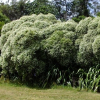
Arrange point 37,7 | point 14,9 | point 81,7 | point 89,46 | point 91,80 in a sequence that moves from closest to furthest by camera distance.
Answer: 1. point 91,80
2. point 89,46
3. point 37,7
4. point 81,7
5. point 14,9

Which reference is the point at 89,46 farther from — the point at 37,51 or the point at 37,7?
the point at 37,7

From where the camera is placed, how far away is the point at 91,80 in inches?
307

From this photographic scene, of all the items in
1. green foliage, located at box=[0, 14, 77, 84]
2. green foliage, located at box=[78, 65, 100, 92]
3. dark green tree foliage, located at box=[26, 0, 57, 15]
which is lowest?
green foliage, located at box=[78, 65, 100, 92]

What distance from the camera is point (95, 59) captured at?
322 inches

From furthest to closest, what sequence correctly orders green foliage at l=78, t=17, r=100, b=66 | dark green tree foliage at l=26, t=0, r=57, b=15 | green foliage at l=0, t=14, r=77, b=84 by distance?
dark green tree foliage at l=26, t=0, r=57, b=15 → green foliage at l=0, t=14, r=77, b=84 → green foliage at l=78, t=17, r=100, b=66

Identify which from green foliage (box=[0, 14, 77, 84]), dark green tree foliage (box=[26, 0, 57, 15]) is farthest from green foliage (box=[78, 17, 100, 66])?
dark green tree foliage (box=[26, 0, 57, 15])

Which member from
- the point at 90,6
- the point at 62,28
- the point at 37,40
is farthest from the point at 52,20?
the point at 90,6

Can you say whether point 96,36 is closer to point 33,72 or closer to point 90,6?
point 33,72

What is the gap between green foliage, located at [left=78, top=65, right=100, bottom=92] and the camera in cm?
747

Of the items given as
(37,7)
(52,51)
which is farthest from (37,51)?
(37,7)

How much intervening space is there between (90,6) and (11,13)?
14.8 metres

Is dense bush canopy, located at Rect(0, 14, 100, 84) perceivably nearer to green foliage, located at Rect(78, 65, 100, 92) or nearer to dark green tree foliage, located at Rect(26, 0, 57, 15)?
green foliage, located at Rect(78, 65, 100, 92)

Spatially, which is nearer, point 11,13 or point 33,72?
point 33,72

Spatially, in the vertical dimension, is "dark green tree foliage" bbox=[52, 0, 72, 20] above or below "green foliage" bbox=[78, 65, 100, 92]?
above
